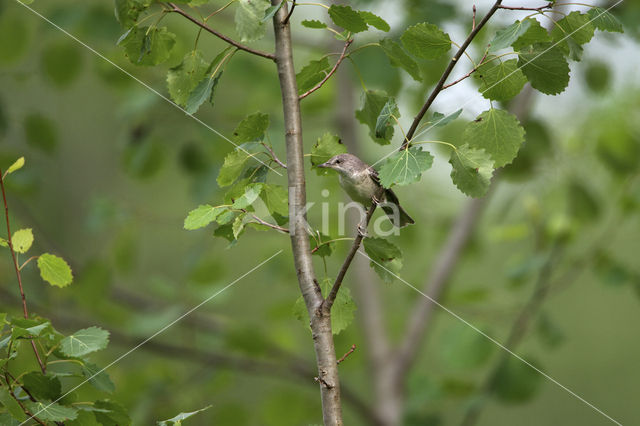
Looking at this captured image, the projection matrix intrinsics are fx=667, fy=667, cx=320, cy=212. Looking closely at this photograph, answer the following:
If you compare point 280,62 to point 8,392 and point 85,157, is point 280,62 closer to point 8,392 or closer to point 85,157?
point 8,392

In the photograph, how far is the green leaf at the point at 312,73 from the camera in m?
0.84

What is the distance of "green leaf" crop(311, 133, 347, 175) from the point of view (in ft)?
2.75

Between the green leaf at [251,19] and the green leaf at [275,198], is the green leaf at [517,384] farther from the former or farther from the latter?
the green leaf at [251,19]

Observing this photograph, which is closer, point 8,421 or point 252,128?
point 8,421

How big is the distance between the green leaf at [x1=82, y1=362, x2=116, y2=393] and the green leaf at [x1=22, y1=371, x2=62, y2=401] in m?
0.04

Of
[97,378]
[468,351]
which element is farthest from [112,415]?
[468,351]

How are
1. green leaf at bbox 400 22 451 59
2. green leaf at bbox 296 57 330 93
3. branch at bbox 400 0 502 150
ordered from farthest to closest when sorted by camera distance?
1. green leaf at bbox 296 57 330 93
2. green leaf at bbox 400 22 451 59
3. branch at bbox 400 0 502 150

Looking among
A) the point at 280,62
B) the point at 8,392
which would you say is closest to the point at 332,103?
the point at 280,62

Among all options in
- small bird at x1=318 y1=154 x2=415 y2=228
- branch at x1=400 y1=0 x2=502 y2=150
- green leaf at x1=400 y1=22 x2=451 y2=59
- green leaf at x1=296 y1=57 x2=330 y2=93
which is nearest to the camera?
branch at x1=400 y1=0 x2=502 y2=150

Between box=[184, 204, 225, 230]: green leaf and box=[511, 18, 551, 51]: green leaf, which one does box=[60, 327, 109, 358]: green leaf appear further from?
box=[511, 18, 551, 51]: green leaf

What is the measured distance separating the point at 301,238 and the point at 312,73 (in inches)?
9.6

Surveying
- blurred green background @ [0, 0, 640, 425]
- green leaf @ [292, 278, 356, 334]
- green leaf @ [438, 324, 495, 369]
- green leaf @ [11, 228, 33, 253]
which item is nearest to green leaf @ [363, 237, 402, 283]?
green leaf @ [292, 278, 356, 334]

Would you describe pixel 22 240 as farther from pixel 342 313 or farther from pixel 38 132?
pixel 38 132

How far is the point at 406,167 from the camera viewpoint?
66cm
